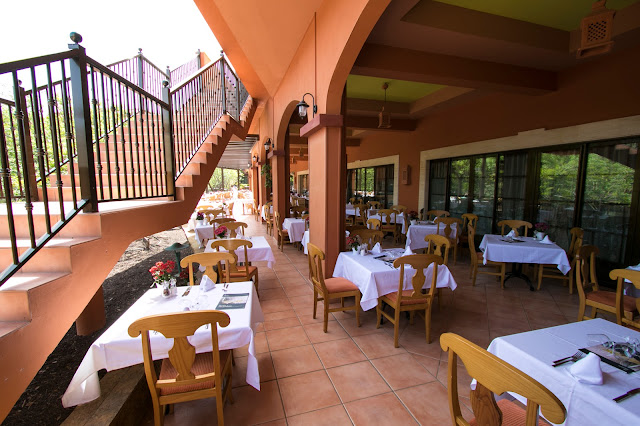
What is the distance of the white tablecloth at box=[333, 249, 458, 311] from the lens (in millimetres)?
3031

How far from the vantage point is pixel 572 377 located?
1.36 m

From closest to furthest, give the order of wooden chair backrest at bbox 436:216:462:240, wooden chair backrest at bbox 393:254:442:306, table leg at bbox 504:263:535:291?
wooden chair backrest at bbox 393:254:442:306, table leg at bbox 504:263:535:291, wooden chair backrest at bbox 436:216:462:240

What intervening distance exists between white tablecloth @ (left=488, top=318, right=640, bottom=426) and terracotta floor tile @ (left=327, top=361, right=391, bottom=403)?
3.38 feet

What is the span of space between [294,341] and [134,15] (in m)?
7.52

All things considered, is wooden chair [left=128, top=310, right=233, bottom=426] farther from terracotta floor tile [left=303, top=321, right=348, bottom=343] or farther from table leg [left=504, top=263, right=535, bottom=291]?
table leg [left=504, top=263, right=535, bottom=291]

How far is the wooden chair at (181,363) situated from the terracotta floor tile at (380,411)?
94 centimetres

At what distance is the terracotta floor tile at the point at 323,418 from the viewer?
198 centimetres

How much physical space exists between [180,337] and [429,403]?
1.87 meters

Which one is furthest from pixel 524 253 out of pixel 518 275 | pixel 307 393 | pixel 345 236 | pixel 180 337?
pixel 180 337

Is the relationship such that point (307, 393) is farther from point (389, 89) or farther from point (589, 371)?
point (389, 89)

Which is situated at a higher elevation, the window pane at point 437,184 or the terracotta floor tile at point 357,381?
the window pane at point 437,184

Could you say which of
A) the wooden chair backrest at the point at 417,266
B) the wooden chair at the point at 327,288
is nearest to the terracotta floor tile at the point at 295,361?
the wooden chair at the point at 327,288

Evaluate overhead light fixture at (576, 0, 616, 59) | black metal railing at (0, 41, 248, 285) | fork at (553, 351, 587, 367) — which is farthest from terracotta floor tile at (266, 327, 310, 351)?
overhead light fixture at (576, 0, 616, 59)

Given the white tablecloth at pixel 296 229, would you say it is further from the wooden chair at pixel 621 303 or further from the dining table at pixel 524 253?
the wooden chair at pixel 621 303
